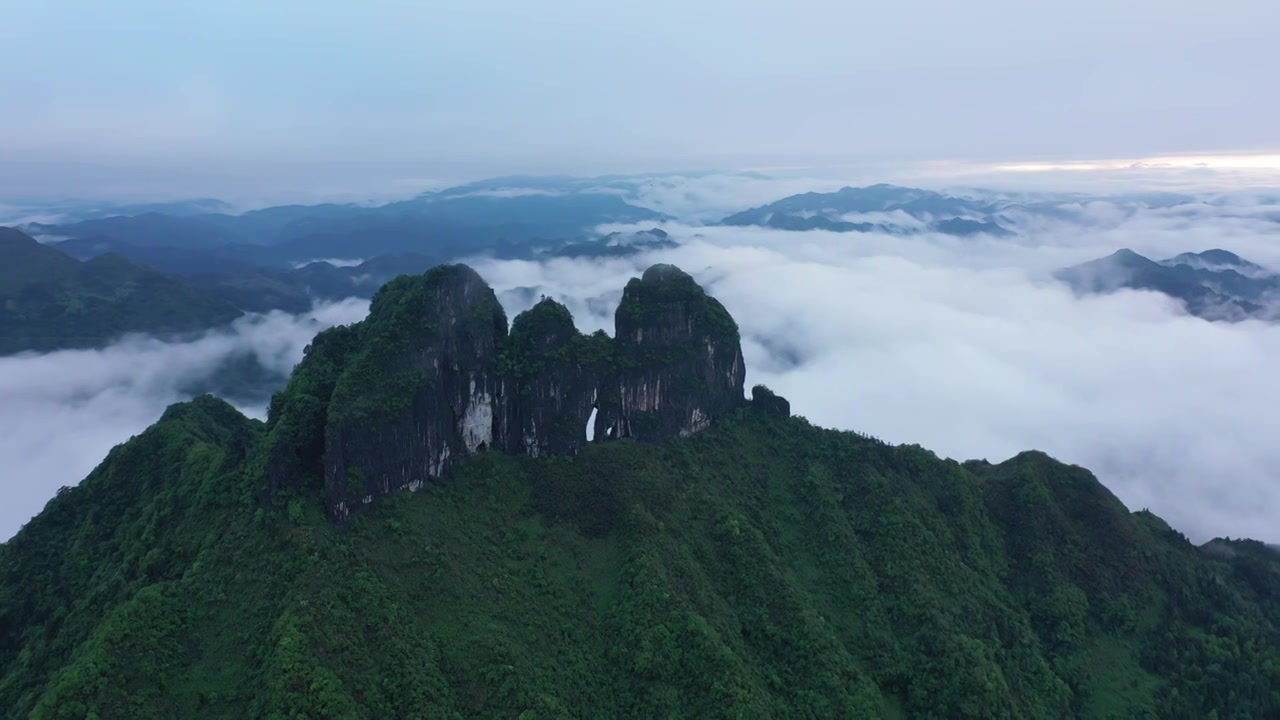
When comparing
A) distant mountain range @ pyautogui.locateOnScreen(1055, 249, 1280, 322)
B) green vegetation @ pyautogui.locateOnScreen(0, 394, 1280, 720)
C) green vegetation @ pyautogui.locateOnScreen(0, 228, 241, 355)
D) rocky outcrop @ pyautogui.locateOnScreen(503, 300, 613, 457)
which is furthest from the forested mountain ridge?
distant mountain range @ pyautogui.locateOnScreen(1055, 249, 1280, 322)

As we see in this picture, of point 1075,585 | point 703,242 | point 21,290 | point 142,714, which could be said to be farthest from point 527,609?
point 703,242

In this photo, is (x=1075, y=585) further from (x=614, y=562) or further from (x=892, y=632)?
(x=614, y=562)

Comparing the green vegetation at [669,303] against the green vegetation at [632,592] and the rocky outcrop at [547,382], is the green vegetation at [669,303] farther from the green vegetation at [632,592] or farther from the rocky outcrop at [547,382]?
the green vegetation at [632,592]

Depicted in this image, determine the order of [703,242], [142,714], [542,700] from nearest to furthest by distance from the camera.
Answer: [142,714], [542,700], [703,242]

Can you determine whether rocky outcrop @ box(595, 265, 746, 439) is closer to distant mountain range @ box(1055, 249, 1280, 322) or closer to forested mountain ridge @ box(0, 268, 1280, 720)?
forested mountain ridge @ box(0, 268, 1280, 720)

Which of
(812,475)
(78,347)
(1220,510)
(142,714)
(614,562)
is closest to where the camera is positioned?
(142,714)

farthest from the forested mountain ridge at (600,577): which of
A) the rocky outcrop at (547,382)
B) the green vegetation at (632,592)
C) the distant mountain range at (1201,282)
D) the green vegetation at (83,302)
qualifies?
the distant mountain range at (1201,282)

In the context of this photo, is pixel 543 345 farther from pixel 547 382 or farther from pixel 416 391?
pixel 416 391
